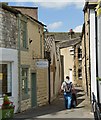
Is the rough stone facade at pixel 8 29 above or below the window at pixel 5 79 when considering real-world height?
above

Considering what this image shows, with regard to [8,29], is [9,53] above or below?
below

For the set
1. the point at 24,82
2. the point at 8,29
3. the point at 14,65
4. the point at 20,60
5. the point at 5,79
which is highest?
the point at 8,29

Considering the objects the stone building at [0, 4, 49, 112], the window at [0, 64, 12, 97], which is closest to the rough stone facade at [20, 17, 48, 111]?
the stone building at [0, 4, 49, 112]

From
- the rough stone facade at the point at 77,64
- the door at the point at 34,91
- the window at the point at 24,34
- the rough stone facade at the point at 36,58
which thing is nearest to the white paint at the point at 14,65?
the rough stone facade at the point at 36,58

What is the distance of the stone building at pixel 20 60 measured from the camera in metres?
15.4

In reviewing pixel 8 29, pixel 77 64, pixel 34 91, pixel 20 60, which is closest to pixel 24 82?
pixel 20 60

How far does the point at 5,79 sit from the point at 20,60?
1.48 meters

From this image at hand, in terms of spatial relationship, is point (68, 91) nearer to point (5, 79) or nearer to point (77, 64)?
point (5, 79)

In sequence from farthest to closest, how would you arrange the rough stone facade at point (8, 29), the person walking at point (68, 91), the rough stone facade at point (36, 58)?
the rough stone facade at point (36, 58), the person walking at point (68, 91), the rough stone facade at point (8, 29)

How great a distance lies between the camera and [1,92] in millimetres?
15164

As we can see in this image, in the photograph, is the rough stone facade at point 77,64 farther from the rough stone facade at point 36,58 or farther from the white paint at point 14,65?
the white paint at point 14,65

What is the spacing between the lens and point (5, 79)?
15.6 meters

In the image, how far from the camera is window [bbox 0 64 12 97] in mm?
15258

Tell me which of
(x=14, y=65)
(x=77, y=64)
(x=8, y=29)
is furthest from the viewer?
(x=77, y=64)
